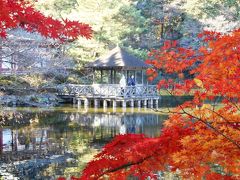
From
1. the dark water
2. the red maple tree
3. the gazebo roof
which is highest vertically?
the gazebo roof

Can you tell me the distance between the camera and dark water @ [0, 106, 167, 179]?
1168 centimetres

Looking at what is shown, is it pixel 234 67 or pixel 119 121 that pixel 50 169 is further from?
pixel 119 121

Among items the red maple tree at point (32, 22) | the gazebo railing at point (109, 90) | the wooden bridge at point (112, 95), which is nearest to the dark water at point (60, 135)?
the wooden bridge at point (112, 95)

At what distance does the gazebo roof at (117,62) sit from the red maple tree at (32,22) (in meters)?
21.4

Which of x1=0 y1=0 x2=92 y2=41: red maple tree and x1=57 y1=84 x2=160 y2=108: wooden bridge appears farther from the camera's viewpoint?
x1=57 y1=84 x2=160 y2=108: wooden bridge

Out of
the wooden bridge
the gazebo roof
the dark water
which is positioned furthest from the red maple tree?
the gazebo roof

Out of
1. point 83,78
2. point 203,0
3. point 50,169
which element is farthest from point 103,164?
point 203,0

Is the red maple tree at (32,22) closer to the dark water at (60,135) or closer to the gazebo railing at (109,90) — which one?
the dark water at (60,135)

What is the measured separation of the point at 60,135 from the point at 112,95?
419 inches

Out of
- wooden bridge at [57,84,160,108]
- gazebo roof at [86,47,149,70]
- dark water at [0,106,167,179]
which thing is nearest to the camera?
dark water at [0,106,167,179]

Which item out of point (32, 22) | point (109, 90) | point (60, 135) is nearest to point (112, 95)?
point (109, 90)

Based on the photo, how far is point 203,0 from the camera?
118 ft

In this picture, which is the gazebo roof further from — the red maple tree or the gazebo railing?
the red maple tree

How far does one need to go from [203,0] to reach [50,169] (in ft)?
90.0
